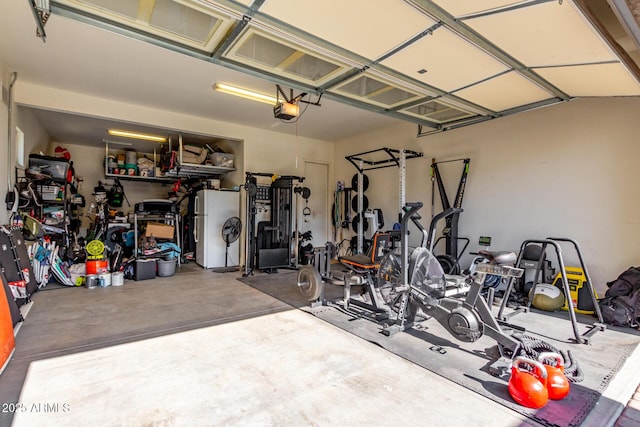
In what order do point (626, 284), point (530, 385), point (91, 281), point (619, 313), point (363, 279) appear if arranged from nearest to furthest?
1. point (530, 385)
2. point (619, 313)
3. point (626, 284)
4. point (363, 279)
5. point (91, 281)

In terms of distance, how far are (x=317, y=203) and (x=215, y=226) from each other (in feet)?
9.34

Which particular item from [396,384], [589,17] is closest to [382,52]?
[589,17]

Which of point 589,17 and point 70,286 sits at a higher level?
point 589,17

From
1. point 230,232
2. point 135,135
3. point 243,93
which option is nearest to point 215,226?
point 230,232

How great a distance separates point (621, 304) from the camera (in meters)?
3.57

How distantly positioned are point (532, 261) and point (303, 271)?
3.33 meters

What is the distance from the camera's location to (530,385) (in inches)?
78.8

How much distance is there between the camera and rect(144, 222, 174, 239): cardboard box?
6688mm

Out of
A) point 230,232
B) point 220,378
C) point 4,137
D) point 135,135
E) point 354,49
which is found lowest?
point 220,378

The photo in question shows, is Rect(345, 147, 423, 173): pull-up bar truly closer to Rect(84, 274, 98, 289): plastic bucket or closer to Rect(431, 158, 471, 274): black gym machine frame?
Rect(431, 158, 471, 274): black gym machine frame

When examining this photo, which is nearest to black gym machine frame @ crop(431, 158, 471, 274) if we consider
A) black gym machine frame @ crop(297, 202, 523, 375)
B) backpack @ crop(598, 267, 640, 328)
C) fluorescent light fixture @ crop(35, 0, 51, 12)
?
black gym machine frame @ crop(297, 202, 523, 375)

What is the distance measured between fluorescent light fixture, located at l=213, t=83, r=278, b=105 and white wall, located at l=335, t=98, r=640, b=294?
3.44 metres

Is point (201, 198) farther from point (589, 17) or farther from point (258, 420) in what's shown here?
point (589, 17)

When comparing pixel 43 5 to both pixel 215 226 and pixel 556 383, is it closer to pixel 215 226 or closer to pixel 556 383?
pixel 556 383
